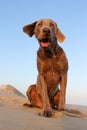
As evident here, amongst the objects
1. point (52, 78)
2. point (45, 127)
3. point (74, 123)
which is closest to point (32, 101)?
point (52, 78)

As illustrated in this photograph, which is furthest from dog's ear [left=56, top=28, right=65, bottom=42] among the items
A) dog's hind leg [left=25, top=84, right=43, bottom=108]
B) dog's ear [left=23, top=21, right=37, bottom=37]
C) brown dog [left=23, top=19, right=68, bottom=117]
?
dog's hind leg [left=25, top=84, right=43, bottom=108]

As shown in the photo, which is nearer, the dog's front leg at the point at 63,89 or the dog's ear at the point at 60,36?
the dog's front leg at the point at 63,89

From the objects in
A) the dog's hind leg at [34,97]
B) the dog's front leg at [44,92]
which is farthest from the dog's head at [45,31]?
the dog's hind leg at [34,97]

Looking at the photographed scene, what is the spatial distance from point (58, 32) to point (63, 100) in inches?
62.3

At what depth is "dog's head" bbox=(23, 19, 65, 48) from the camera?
259 inches

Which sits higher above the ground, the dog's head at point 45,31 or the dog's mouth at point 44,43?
the dog's head at point 45,31

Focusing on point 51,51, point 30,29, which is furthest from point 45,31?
point 30,29

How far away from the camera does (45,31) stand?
6.52 meters

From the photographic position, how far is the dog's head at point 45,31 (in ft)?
21.6

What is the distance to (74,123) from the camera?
4961mm

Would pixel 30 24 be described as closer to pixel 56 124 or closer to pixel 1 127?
pixel 56 124

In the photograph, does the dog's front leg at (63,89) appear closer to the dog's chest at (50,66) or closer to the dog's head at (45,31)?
the dog's chest at (50,66)

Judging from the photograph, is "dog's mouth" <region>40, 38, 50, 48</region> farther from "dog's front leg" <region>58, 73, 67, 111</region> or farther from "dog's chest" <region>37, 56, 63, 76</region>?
"dog's front leg" <region>58, 73, 67, 111</region>

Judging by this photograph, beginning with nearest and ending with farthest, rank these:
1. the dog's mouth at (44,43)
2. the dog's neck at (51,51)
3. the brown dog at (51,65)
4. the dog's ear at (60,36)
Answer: the dog's mouth at (44,43) < the brown dog at (51,65) < the dog's neck at (51,51) < the dog's ear at (60,36)
